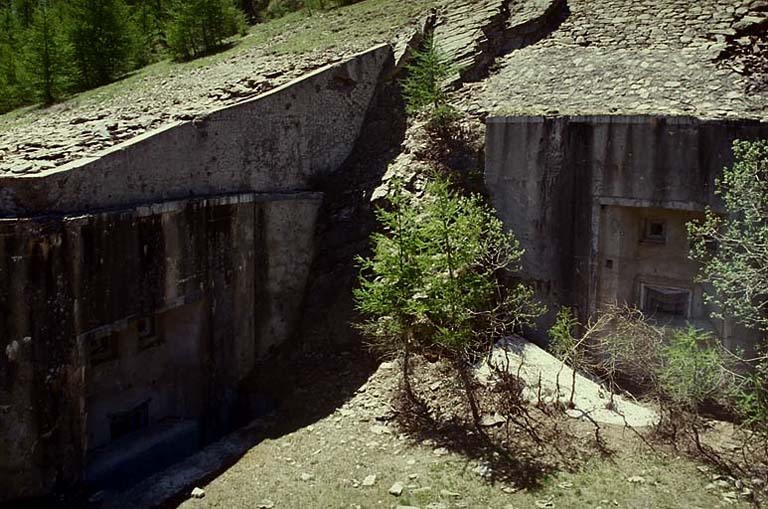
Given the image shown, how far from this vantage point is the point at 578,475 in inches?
291

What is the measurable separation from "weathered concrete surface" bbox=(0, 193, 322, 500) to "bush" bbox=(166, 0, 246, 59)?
418 inches

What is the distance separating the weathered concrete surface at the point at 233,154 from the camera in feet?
26.0

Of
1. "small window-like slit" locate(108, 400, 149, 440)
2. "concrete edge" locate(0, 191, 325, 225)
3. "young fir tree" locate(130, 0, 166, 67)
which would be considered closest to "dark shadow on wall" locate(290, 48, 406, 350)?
"concrete edge" locate(0, 191, 325, 225)

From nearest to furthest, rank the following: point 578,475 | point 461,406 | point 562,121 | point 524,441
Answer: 1. point 578,475
2. point 524,441
3. point 461,406
4. point 562,121

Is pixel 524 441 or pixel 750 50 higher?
pixel 750 50

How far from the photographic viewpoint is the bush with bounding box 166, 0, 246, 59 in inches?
774

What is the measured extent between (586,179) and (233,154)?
5.10 metres

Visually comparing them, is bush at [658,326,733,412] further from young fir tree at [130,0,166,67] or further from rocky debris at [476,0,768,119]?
young fir tree at [130,0,166,67]

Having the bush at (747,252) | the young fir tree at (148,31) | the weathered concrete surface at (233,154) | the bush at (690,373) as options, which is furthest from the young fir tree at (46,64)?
the bush at (690,373)

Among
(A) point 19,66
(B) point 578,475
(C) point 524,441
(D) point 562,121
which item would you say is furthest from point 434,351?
(A) point 19,66

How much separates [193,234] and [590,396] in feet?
18.3

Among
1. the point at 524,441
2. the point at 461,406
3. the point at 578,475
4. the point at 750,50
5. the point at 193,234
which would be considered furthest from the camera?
the point at 750,50

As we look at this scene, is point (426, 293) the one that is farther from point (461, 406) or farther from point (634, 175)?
point (634, 175)

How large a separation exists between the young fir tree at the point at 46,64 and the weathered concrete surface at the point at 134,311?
40.0 ft
